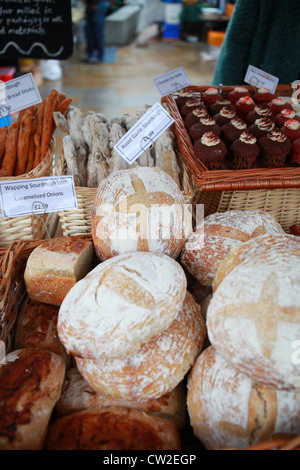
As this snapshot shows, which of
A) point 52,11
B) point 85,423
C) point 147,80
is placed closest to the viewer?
point 85,423

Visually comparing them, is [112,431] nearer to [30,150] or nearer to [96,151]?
[96,151]

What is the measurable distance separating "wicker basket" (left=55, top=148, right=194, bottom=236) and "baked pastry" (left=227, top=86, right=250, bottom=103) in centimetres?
78

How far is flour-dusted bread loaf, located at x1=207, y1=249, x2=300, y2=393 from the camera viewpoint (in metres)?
0.85

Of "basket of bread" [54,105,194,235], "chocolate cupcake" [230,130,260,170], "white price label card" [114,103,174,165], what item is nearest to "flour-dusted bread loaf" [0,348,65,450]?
"basket of bread" [54,105,194,235]

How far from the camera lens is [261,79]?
225 centimetres

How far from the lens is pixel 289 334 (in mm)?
848

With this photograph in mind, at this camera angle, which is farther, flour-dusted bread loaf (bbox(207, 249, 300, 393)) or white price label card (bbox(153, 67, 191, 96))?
white price label card (bbox(153, 67, 191, 96))

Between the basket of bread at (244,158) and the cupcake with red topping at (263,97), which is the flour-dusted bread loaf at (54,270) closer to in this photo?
the basket of bread at (244,158)

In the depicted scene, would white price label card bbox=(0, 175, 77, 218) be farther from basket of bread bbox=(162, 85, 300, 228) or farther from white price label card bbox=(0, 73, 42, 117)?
white price label card bbox=(0, 73, 42, 117)

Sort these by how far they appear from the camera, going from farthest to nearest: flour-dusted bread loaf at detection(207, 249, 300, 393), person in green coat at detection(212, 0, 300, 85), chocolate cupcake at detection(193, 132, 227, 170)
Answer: person in green coat at detection(212, 0, 300, 85) → chocolate cupcake at detection(193, 132, 227, 170) → flour-dusted bread loaf at detection(207, 249, 300, 393)

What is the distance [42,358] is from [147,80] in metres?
6.42

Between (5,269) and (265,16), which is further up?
(265,16)
